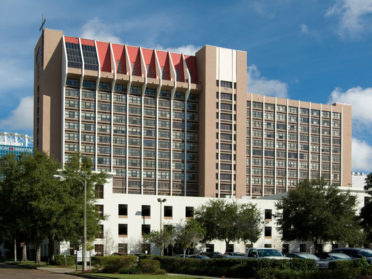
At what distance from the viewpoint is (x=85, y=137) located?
124000mm

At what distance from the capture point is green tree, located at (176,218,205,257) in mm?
75000

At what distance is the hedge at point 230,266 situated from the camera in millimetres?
34406

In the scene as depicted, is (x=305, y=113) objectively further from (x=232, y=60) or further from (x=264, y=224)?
(x=264, y=224)

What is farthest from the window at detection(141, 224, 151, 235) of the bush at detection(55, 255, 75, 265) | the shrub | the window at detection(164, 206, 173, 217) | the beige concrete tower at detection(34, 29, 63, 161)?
the beige concrete tower at detection(34, 29, 63, 161)

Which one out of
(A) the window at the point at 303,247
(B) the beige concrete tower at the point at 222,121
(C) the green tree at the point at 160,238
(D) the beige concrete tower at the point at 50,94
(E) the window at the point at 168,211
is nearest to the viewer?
(C) the green tree at the point at 160,238

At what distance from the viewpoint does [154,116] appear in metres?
131

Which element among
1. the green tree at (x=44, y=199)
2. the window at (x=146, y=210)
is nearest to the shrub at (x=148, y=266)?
the green tree at (x=44, y=199)

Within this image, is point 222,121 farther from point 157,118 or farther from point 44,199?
point 44,199

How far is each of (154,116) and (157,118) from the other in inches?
33.8

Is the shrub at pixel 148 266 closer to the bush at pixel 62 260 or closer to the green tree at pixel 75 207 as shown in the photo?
the green tree at pixel 75 207

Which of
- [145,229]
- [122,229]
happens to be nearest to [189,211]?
[145,229]

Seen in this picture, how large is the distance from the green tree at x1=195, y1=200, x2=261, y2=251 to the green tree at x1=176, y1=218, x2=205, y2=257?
2351 mm

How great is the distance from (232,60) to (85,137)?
132 ft

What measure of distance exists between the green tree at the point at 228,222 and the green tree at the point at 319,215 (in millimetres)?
7747
